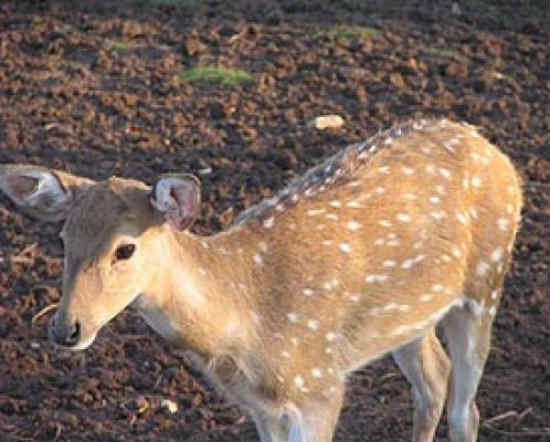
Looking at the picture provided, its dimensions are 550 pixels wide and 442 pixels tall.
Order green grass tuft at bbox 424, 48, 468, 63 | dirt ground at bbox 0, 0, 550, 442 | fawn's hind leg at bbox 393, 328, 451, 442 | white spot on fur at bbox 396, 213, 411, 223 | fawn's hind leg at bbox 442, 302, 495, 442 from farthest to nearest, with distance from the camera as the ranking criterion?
green grass tuft at bbox 424, 48, 468, 63
dirt ground at bbox 0, 0, 550, 442
fawn's hind leg at bbox 393, 328, 451, 442
fawn's hind leg at bbox 442, 302, 495, 442
white spot on fur at bbox 396, 213, 411, 223

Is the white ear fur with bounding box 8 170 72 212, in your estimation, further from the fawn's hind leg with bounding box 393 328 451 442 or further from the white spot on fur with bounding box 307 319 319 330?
the fawn's hind leg with bounding box 393 328 451 442

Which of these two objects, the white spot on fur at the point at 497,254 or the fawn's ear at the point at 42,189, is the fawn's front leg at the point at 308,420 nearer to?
the white spot on fur at the point at 497,254

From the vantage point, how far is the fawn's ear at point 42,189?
5.82m

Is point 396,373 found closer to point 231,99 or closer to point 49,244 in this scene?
point 49,244

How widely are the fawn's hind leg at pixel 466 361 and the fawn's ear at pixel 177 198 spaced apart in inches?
66.7

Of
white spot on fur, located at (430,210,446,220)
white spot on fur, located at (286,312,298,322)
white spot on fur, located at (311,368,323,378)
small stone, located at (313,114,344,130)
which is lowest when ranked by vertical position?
small stone, located at (313,114,344,130)

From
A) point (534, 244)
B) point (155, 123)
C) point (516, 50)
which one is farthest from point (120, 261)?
point (516, 50)

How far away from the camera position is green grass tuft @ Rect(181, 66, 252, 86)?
1045 cm

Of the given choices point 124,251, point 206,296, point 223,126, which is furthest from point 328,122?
point 124,251

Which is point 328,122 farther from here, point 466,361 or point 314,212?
point 314,212

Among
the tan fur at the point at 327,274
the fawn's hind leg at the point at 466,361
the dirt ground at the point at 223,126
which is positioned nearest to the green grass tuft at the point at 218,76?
the dirt ground at the point at 223,126

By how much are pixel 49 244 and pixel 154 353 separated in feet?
3.85

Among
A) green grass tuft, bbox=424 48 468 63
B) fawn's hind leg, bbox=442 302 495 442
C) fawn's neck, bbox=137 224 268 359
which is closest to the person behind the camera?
fawn's neck, bbox=137 224 268 359

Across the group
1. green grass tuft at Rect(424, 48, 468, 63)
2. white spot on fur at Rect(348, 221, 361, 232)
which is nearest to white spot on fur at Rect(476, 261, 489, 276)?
white spot on fur at Rect(348, 221, 361, 232)
